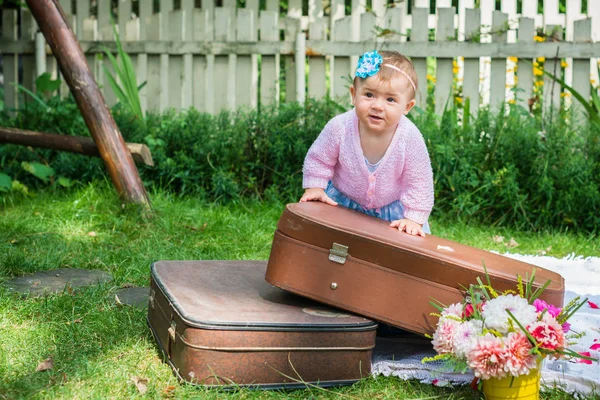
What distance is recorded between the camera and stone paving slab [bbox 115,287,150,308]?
317 cm

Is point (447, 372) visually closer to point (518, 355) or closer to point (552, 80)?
point (518, 355)

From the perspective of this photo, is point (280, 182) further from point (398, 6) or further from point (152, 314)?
point (152, 314)

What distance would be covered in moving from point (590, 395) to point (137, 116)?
402cm

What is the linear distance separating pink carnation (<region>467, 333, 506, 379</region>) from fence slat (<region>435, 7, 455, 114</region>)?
156 inches

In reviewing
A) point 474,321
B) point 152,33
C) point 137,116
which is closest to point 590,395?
point 474,321

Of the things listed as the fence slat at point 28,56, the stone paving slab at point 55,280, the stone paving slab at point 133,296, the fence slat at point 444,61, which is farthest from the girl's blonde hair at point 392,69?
the fence slat at point 28,56

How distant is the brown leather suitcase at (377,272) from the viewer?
2518mm

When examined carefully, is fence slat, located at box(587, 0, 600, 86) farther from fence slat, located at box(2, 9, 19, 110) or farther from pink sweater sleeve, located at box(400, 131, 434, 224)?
fence slat, located at box(2, 9, 19, 110)

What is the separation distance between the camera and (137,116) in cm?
560

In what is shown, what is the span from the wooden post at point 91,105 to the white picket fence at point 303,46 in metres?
1.80

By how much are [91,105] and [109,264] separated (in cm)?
119

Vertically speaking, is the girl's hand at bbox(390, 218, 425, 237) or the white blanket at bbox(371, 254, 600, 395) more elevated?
the girl's hand at bbox(390, 218, 425, 237)

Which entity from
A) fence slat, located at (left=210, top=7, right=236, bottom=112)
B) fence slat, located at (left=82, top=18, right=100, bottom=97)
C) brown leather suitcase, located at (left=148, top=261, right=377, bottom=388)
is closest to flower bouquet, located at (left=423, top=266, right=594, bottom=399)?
brown leather suitcase, located at (left=148, top=261, right=377, bottom=388)

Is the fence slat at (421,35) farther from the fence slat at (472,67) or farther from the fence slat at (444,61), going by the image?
the fence slat at (472,67)
